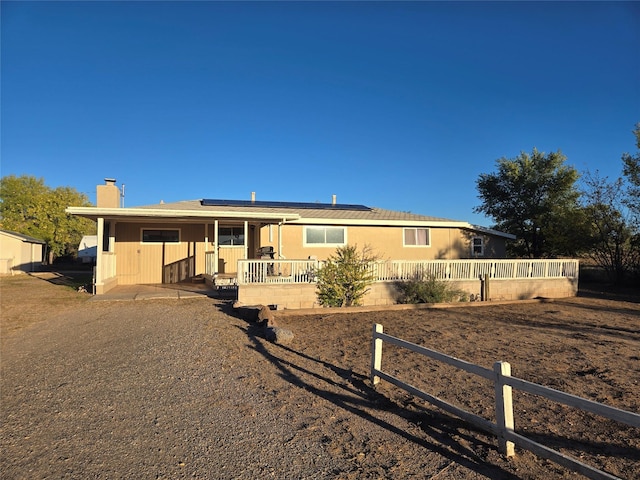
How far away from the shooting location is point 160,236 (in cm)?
1628

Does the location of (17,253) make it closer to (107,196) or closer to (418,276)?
(107,196)

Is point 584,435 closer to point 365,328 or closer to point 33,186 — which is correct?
point 365,328

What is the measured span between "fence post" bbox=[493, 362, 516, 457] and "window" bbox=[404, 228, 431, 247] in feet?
47.7

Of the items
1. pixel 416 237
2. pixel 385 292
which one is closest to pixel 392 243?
pixel 416 237

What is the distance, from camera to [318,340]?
768cm

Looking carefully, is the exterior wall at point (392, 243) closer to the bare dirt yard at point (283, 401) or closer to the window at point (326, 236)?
the window at point (326, 236)

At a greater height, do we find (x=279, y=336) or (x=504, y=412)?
(x=504, y=412)

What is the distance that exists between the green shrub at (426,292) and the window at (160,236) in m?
9.36

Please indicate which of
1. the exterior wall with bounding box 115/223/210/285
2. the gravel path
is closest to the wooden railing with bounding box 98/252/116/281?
the exterior wall with bounding box 115/223/210/285

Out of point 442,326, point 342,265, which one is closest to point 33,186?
point 342,265

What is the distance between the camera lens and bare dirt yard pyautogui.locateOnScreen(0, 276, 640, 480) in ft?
10.6

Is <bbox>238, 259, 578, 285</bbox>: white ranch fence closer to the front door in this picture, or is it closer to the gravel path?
the gravel path

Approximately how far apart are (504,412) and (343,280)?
771 cm

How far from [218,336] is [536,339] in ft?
20.1
